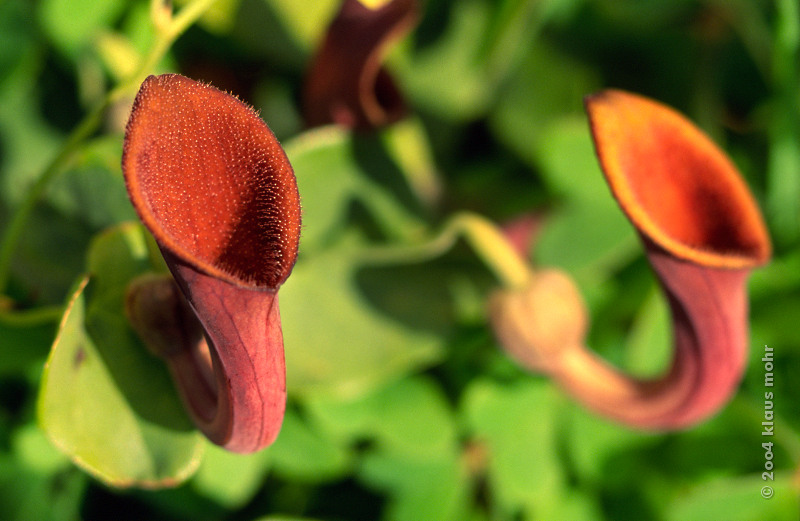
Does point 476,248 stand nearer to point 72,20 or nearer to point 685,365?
point 685,365

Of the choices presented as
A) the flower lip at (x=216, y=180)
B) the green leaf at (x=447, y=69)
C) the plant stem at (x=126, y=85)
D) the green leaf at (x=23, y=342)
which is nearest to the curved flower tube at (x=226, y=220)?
the flower lip at (x=216, y=180)

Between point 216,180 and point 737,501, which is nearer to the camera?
point 216,180

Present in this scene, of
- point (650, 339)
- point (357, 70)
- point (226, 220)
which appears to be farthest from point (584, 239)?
point (226, 220)

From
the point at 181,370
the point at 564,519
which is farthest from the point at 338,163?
the point at 564,519

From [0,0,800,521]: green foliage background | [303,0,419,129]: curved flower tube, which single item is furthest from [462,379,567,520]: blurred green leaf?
[303,0,419,129]: curved flower tube

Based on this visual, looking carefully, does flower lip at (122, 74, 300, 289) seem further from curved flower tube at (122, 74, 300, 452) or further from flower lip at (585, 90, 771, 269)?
flower lip at (585, 90, 771, 269)

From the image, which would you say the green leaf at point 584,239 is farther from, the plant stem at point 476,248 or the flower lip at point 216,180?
the flower lip at point 216,180
